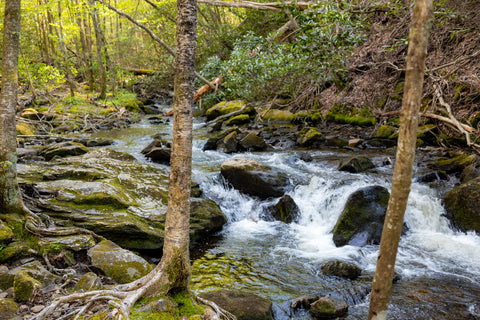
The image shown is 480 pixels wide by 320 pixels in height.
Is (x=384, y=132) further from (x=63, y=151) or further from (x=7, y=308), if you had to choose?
(x=7, y=308)

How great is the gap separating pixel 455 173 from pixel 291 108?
29.2 ft

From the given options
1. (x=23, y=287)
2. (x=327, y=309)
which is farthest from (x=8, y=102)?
(x=327, y=309)

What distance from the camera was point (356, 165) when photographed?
9.95 meters

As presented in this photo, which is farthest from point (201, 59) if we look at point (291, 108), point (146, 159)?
point (146, 159)

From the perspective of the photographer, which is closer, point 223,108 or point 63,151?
point 63,151

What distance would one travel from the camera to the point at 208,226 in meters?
7.37

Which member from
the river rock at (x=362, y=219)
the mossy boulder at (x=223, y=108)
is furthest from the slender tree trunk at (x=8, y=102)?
the mossy boulder at (x=223, y=108)

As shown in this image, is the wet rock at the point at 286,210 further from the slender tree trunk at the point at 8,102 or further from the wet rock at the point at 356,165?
the slender tree trunk at the point at 8,102

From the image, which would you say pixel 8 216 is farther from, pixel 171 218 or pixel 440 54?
pixel 440 54

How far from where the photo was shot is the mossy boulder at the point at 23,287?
3.43m

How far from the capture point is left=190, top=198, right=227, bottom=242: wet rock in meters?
7.09

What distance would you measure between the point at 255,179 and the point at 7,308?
259 inches

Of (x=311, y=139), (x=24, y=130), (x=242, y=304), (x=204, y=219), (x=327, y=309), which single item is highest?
(x=311, y=139)

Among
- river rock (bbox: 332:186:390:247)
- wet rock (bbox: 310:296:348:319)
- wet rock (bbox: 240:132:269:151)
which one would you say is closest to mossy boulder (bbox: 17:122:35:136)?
wet rock (bbox: 240:132:269:151)
